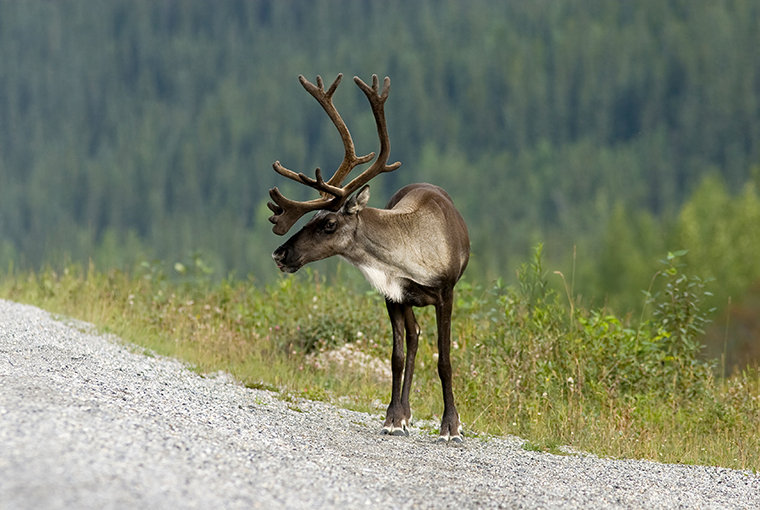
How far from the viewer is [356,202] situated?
25.4ft

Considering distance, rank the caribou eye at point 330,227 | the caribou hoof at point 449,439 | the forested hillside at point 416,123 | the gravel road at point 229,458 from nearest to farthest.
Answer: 1. the gravel road at point 229,458
2. the caribou hoof at point 449,439
3. the caribou eye at point 330,227
4. the forested hillside at point 416,123

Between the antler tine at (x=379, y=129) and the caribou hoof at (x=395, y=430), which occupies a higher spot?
the antler tine at (x=379, y=129)

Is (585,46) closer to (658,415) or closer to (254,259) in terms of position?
(254,259)

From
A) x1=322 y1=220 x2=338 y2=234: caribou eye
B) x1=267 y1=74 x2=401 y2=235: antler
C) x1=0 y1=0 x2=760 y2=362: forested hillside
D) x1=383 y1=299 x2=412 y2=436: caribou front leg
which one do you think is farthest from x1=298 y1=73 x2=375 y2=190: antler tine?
x1=0 y1=0 x2=760 y2=362: forested hillside

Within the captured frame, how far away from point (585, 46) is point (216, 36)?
50.4 m

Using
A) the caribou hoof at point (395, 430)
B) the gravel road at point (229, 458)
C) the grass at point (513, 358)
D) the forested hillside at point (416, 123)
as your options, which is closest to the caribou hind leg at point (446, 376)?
the gravel road at point (229, 458)

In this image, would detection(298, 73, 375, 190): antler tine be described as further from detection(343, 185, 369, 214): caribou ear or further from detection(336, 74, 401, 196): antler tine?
detection(343, 185, 369, 214): caribou ear

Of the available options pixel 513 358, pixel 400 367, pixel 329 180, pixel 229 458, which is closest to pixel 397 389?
pixel 400 367

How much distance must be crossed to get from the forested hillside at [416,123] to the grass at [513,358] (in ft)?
114

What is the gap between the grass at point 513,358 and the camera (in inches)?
327

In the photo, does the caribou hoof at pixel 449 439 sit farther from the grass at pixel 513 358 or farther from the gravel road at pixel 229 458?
the grass at pixel 513 358

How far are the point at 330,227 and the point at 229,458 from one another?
3060 mm

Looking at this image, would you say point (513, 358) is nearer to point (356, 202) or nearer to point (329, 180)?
point (356, 202)

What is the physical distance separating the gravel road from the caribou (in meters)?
0.54
